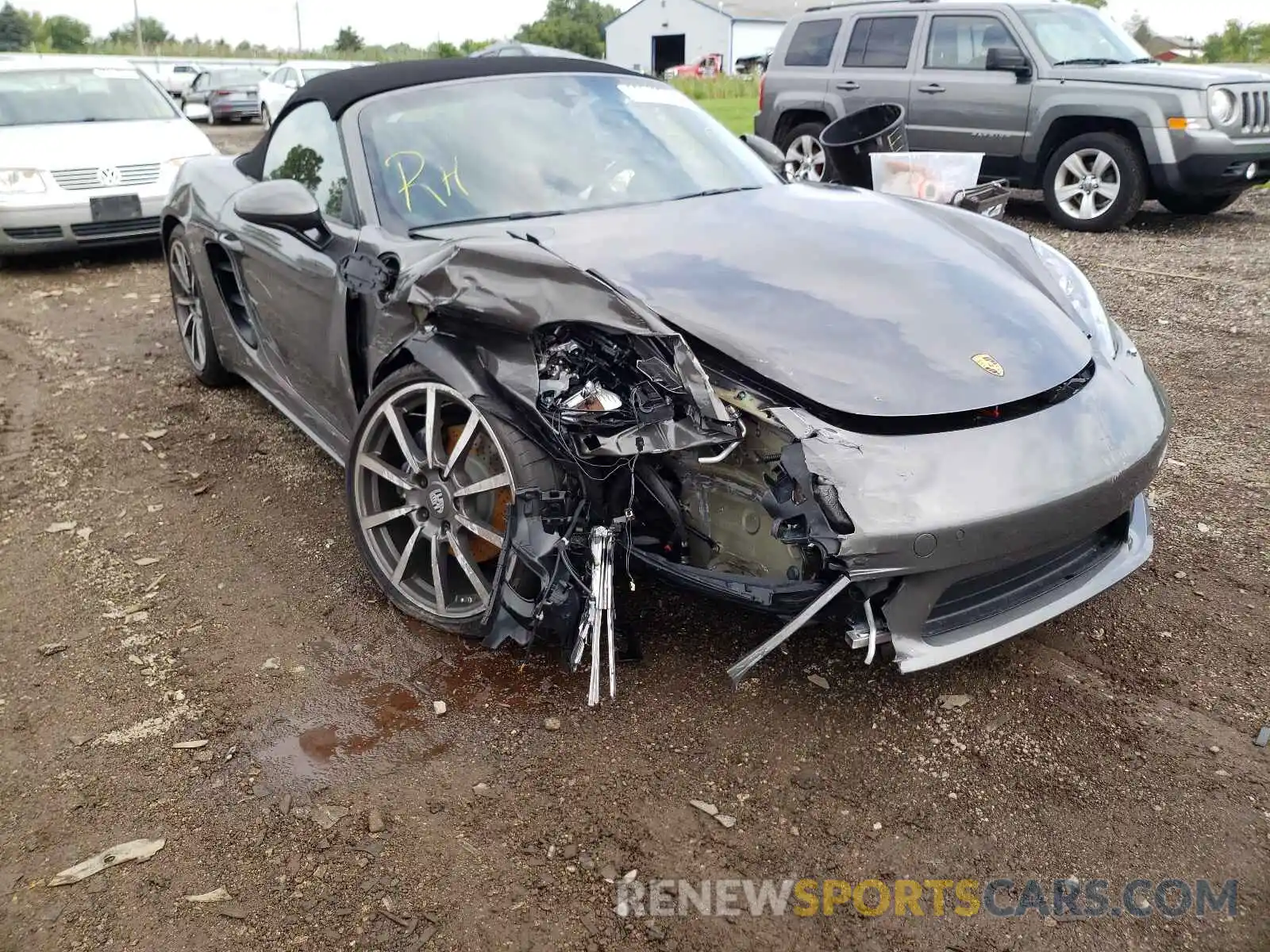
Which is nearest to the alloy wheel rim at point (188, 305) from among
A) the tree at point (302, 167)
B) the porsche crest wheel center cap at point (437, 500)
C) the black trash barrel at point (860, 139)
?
the tree at point (302, 167)

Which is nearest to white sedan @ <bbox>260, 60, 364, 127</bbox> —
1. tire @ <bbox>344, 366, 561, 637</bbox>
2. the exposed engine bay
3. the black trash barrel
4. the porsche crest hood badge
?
the black trash barrel

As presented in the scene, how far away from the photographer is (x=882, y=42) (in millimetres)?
9422

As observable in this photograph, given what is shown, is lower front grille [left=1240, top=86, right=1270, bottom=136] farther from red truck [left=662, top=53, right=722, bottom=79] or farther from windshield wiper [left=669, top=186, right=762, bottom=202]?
red truck [left=662, top=53, right=722, bottom=79]

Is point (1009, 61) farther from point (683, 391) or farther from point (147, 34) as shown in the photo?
point (147, 34)

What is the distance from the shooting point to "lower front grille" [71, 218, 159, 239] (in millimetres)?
7824

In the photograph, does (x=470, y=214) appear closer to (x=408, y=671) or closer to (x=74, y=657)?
(x=408, y=671)

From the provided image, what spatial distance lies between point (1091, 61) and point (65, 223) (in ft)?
28.1

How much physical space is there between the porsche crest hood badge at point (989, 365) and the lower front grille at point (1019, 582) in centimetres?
48

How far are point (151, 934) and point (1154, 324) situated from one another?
5.89m

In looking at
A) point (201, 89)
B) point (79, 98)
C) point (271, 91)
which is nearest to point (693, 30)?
point (201, 89)

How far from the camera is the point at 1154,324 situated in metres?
5.82

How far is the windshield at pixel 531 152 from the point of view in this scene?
3.27 meters

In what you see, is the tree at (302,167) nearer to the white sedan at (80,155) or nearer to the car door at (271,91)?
the white sedan at (80,155)

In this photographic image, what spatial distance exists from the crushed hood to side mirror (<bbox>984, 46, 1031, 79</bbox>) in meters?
6.07
